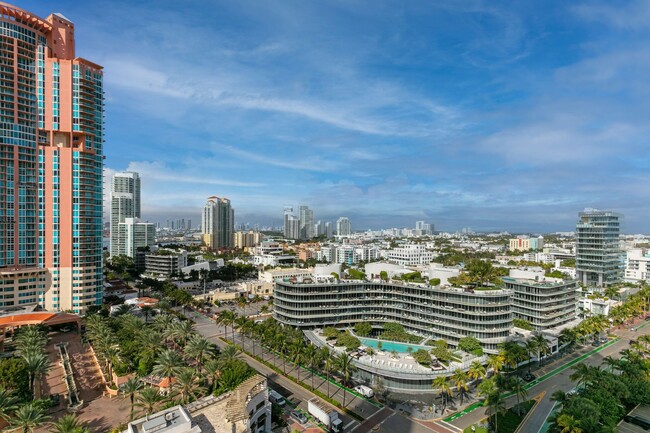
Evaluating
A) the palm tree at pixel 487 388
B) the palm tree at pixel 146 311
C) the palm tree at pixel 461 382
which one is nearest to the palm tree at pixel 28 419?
the palm tree at pixel 461 382

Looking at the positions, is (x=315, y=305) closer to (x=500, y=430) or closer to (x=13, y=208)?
(x=500, y=430)

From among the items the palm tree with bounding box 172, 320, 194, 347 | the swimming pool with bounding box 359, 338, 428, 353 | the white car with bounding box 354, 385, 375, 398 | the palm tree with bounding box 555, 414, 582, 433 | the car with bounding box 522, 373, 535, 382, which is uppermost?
the palm tree with bounding box 172, 320, 194, 347

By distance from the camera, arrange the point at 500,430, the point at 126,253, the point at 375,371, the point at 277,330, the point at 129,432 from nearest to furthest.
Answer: the point at 129,432, the point at 500,430, the point at 375,371, the point at 277,330, the point at 126,253

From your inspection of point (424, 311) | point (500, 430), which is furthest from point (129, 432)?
point (424, 311)

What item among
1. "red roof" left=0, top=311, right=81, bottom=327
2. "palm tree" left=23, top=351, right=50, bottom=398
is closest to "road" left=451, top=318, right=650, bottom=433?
"palm tree" left=23, top=351, right=50, bottom=398

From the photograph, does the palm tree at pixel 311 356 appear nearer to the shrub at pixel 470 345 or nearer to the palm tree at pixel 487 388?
the palm tree at pixel 487 388

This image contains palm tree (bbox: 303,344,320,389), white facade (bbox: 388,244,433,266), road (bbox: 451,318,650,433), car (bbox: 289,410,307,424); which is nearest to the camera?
car (bbox: 289,410,307,424)

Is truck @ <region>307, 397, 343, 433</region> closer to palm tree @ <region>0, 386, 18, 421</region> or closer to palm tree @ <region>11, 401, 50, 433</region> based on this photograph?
palm tree @ <region>11, 401, 50, 433</region>
